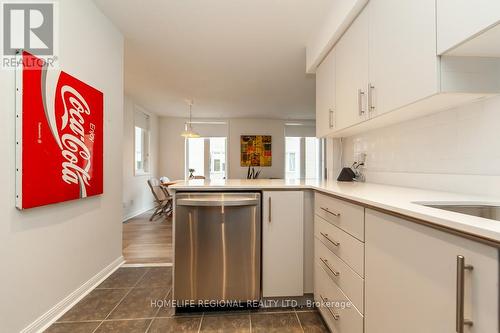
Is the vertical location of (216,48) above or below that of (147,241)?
above

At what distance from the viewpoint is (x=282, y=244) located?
174 centimetres

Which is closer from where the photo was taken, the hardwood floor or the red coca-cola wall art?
the red coca-cola wall art

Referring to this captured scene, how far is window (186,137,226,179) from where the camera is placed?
6883mm

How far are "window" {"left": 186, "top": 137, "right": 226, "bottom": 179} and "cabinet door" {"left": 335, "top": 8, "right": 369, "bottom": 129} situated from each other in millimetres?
5211

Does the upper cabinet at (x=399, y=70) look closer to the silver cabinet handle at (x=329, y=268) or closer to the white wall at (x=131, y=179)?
the silver cabinet handle at (x=329, y=268)

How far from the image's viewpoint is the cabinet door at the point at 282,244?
172 cm

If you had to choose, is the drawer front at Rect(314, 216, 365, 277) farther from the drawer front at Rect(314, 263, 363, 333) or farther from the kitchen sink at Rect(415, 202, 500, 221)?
the kitchen sink at Rect(415, 202, 500, 221)

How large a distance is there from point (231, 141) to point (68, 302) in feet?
17.9

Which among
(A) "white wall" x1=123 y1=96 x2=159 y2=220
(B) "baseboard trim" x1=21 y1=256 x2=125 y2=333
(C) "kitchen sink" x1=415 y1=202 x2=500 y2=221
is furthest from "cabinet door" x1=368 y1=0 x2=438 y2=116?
(A) "white wall" x1=123 y1=96 x2=159 y2=220

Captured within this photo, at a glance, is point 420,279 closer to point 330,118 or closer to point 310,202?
point 310,202

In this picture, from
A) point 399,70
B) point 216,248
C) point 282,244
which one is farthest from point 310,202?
point 399,70

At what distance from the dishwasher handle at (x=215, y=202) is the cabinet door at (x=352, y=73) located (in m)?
0.98

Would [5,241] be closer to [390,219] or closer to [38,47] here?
[38,47]

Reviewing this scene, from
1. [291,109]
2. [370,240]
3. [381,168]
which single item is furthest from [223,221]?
[291,109]
